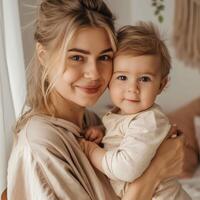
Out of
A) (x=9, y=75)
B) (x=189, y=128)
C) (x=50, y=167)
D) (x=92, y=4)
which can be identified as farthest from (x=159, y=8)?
(x=50, y=167)

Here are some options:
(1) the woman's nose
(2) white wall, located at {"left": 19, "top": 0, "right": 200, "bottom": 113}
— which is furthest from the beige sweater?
(2) white wall, located at {"left": 19, "top": 0, "right": 200, "bottom": 113}

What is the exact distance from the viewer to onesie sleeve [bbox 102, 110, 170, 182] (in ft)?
3.48

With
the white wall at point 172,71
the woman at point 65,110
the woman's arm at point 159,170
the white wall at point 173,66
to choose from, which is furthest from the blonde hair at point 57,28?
the white wall at point 173,66

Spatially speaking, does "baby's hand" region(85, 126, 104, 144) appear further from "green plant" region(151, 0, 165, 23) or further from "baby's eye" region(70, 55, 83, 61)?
"green plant" region(151, 0, 165, 23)

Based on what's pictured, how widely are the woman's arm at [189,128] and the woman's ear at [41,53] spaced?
138 cm

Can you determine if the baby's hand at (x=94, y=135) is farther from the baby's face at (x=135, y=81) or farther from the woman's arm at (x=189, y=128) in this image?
the woman's arm at (x=189, y=128)

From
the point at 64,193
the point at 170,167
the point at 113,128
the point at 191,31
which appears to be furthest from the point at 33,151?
the point at 191,31

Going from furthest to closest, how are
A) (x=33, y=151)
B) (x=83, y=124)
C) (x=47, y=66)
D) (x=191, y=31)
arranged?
(x=191, y=31) → (x=83, y=124) → (x=47, y=66) → (x=33, y=151)

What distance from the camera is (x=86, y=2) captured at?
1129 mm

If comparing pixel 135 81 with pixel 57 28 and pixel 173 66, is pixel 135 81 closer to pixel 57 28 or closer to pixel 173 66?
pixel 57 28

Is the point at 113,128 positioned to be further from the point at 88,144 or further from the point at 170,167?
the point at 170,167

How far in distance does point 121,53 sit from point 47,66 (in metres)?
0.19

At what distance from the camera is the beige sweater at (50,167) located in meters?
1.03

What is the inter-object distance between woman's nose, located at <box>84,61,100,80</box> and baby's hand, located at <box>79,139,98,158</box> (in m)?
0.17
